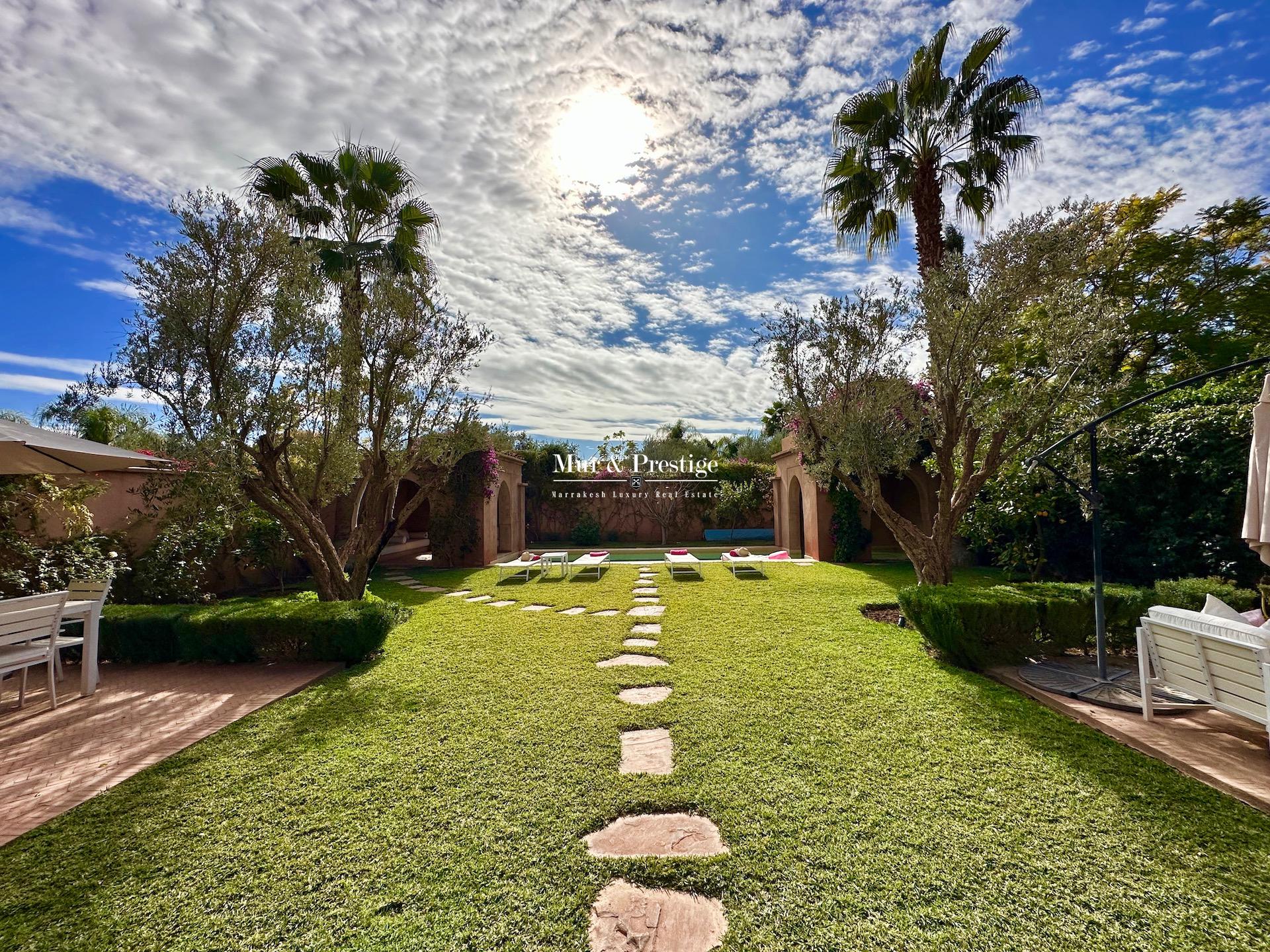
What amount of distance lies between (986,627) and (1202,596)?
208 centimetres

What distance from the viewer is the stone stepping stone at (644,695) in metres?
4.33

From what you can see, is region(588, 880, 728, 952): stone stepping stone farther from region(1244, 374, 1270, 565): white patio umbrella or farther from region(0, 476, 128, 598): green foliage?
region(0, 476, 128, 598): green foliage

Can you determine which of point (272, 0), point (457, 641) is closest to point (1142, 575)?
point (457, 641)

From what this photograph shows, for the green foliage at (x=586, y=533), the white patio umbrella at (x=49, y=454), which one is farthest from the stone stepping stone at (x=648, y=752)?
the green foliage at (x=586, y=533)

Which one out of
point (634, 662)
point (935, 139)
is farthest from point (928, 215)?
point (634, 662)

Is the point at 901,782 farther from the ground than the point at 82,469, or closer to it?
closer to it

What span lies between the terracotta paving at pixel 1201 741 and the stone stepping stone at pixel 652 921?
3.02 meters

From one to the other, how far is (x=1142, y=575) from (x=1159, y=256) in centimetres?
665

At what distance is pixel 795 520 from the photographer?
15742mm

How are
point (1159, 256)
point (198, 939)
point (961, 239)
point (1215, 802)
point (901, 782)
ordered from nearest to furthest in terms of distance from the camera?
point (198, 939) → point (1215, 802) → point (901, 782) → point (1159, 256) → point (961, 239)

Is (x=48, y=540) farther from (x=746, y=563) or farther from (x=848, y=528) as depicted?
(x=848, y=528)

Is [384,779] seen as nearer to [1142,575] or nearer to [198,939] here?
[198,939]

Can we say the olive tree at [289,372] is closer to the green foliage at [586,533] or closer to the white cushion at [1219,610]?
the white cushion at [1219,610]

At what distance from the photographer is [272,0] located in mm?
5461
